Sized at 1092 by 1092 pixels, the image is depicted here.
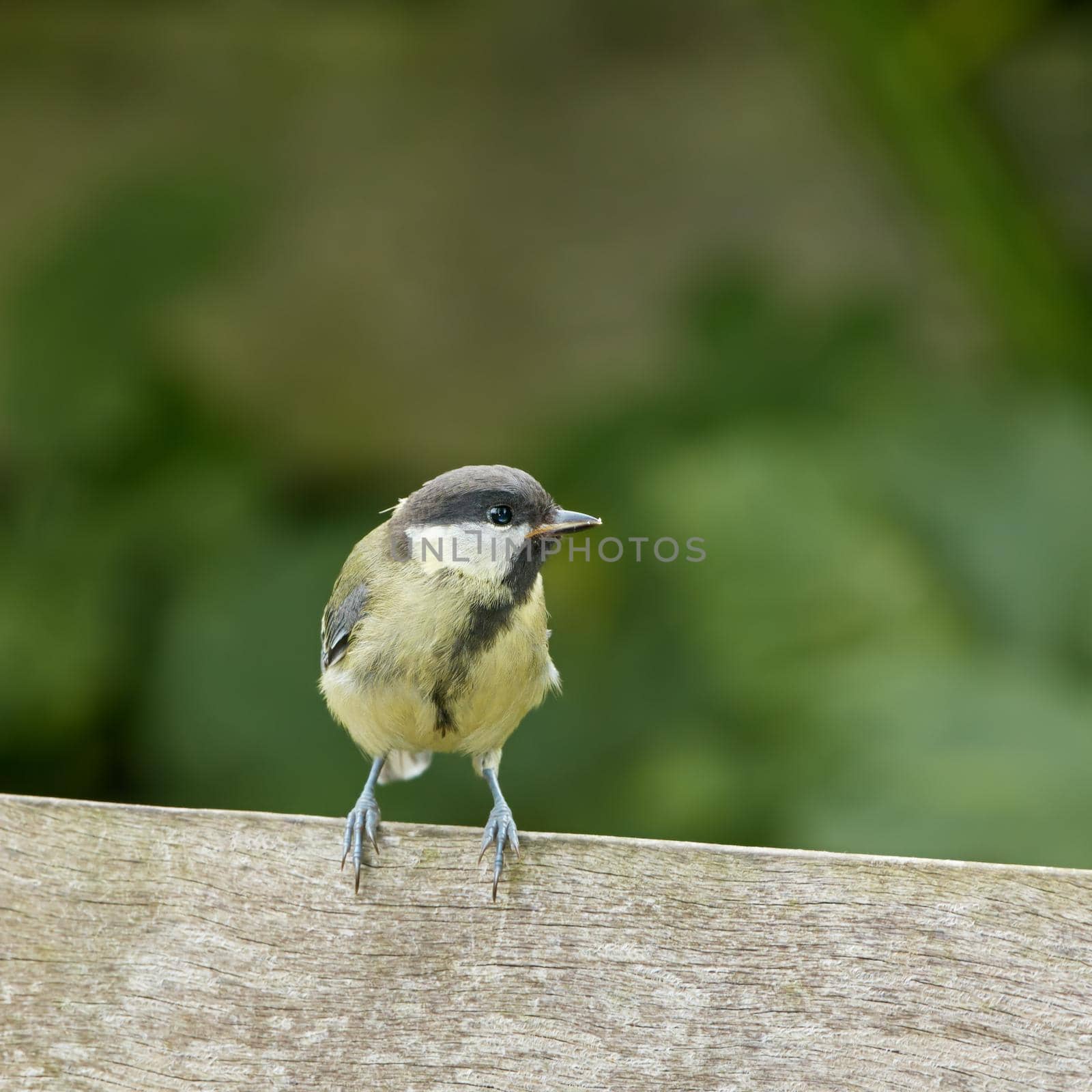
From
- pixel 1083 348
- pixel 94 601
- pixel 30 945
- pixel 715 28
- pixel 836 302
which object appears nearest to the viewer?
pixel 30 945

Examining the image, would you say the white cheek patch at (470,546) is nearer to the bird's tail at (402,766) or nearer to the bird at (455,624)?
the bird at (455,624)

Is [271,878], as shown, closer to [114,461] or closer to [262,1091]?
[262,1091]

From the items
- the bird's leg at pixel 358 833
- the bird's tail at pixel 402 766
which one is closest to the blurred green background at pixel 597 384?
the bird's tail at pixel 402 766

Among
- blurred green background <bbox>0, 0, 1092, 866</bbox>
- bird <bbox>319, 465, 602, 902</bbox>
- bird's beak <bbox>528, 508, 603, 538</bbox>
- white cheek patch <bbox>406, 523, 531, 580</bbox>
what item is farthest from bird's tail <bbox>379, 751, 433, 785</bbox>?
blurred green background <bbox>0, 0, 1092, 866</bbox>

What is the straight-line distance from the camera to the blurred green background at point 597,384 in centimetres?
339

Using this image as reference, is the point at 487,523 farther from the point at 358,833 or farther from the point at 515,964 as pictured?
the point at 515,964

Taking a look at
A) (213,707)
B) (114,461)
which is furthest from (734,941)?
(114,461)

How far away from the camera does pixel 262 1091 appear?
71.3 inches

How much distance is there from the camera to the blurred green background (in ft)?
11.1

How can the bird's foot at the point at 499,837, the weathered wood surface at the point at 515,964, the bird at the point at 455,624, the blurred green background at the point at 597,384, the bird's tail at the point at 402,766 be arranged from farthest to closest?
the blurred green background at the point at 597,384 < the bird's tail at the point at 402,766 < the bird at the point at 455,624 < the bird's foot at the point at 499,837 < the weathered wood surface at the point at 515,964

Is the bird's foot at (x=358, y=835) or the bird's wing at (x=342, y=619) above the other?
the bird's wing at (x=342, y=619)

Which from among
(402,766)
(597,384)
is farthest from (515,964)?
(597,384)

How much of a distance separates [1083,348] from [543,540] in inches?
89.4

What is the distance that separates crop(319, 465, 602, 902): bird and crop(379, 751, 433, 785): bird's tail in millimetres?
264
